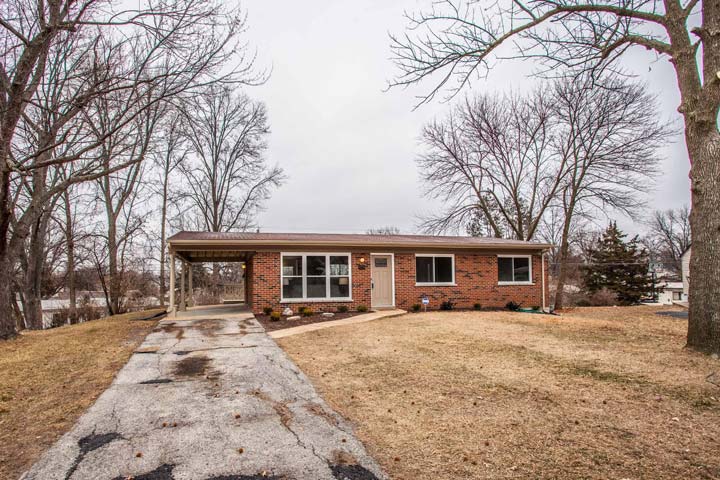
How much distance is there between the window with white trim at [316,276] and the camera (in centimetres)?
1341

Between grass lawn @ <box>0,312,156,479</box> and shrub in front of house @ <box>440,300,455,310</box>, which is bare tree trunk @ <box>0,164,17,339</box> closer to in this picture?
grass lawn @ <box>0,312,156,479</box>

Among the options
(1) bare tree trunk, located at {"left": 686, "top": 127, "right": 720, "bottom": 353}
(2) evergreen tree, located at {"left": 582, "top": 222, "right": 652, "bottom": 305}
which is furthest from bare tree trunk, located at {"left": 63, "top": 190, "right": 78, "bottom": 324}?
(2) evergreen tree, located at {"left": 582, "top": 222, "right": 652, "bottom": 305}

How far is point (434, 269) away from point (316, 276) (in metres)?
4.35

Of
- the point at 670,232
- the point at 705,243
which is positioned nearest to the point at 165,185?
the point at 705,243

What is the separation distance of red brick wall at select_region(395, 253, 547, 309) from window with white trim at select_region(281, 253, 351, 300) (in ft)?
6.37

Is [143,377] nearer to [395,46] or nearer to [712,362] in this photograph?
[395,46]

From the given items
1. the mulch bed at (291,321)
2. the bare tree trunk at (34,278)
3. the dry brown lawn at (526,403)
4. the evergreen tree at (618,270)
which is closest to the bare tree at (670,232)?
the evergreen tree at (618,270)

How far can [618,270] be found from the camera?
92.2 ft

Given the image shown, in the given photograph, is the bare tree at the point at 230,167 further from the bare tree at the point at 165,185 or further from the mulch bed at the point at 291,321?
the mulch bed at the point at 291,321

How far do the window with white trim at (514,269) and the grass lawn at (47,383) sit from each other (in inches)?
478

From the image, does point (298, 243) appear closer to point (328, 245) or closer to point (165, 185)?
point (328, 245)

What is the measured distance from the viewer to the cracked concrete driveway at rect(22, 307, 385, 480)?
2.92 metres

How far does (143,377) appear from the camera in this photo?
5.56 meters

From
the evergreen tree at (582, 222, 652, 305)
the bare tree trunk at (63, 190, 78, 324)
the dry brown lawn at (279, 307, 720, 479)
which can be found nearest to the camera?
the dry brown lawn at (279, 307, 720, 479)
